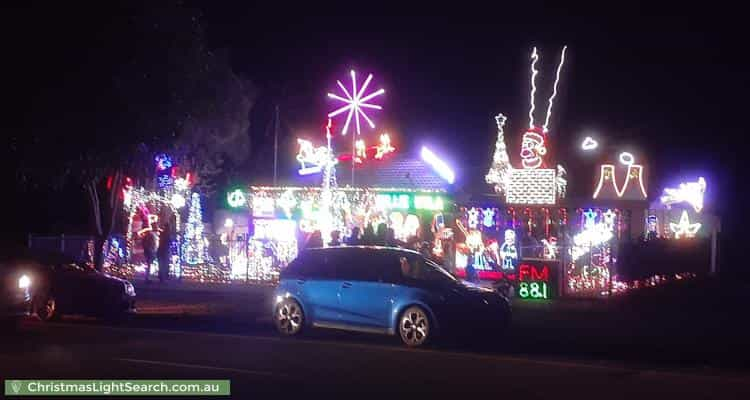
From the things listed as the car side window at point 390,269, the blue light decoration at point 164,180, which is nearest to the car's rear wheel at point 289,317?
the car side window at point 390,269

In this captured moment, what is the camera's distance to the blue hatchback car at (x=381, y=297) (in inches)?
641

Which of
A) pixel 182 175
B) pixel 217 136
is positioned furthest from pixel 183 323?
pixel 182 175

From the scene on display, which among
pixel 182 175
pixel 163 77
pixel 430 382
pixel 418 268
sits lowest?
pixel 430 382

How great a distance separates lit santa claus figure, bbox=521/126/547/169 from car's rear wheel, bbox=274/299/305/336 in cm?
1216

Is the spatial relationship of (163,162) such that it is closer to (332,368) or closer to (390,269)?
(390,269)

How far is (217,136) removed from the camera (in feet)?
98.2

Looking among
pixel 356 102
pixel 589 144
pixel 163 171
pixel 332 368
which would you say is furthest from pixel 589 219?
pixel 332 368

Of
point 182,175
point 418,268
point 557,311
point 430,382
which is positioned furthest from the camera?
point 182,175

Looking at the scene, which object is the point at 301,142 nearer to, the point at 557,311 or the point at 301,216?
the point at 301,216

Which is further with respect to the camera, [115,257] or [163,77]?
[115,257]

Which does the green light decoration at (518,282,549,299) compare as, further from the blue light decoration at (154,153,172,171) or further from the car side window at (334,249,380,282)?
the blue light decoration at (154,153,172,171)

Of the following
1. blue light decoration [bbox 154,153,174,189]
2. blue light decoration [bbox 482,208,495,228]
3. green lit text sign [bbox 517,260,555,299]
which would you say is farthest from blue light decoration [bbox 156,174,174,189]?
green lit text sign [bbox 517,260,555,299]

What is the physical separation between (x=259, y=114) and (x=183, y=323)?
23333 mm

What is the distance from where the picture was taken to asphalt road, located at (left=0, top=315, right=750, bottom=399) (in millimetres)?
11711
